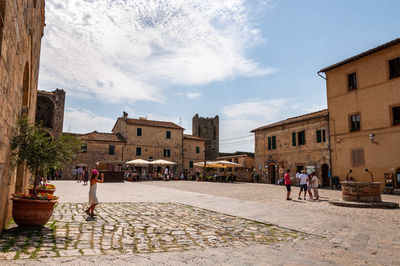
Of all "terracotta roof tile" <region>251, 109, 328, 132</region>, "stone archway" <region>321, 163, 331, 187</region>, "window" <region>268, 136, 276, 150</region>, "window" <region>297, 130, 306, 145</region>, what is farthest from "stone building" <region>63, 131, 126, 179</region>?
"stone archway" <region>321, 163, 331, 187</region>

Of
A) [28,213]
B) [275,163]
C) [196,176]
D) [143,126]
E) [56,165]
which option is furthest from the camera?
[143,126]

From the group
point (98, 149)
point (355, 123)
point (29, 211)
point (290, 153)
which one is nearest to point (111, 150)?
point (98, 149)

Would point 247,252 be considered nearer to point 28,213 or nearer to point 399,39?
point 28,213

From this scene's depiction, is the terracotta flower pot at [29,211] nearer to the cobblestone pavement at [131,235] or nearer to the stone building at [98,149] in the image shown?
the cobblestone pavement at [131,235]

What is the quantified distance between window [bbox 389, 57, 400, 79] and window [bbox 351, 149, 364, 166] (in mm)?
5463

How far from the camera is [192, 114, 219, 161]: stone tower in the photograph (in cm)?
6034

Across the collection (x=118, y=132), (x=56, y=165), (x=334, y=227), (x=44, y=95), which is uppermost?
(x=44, y=95)

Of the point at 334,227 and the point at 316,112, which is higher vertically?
the point at 316,112

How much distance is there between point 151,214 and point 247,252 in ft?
13.4

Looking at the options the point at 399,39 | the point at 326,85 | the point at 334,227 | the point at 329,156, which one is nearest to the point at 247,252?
the point at 334,227

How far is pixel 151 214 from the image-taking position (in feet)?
26.1

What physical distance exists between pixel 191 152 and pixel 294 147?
63.8ft

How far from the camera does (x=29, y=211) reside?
5.43 metres

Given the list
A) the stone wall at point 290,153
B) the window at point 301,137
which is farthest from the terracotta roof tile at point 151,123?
the window at point 301,137
